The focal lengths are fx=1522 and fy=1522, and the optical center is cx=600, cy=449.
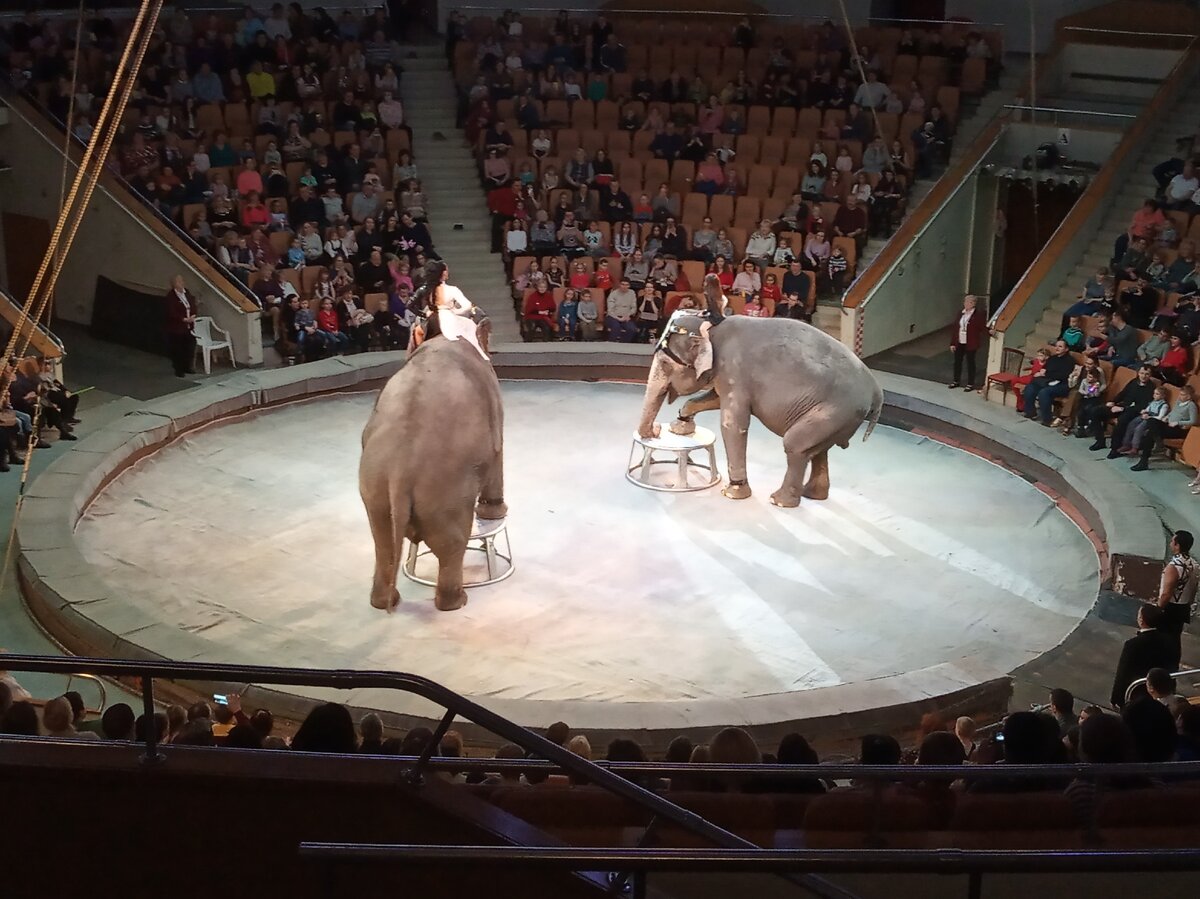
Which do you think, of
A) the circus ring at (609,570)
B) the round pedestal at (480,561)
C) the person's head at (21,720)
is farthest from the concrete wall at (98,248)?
the person's head at (21,720)

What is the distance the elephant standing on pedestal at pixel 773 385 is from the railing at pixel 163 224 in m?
6.10

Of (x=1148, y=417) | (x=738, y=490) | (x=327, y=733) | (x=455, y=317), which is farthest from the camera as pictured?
(x=1148, y=417)

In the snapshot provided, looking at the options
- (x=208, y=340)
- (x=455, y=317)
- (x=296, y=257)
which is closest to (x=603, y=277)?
(x=296, y=257)

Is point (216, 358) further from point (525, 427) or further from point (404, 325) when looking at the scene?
point (525, 427)

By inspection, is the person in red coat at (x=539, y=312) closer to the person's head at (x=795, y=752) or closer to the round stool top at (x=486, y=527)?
the round stool top at (x=486, y=527)

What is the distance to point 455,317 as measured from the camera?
35.0ft

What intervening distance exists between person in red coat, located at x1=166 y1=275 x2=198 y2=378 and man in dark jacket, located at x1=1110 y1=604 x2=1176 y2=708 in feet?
37.0

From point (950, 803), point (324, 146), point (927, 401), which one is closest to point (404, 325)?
point (324, 146)

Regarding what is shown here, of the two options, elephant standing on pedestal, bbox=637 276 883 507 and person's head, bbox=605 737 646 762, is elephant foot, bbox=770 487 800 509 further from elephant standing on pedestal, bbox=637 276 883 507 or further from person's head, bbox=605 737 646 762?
person's head, bbox=605 737 646 762

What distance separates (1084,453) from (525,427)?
5.27m

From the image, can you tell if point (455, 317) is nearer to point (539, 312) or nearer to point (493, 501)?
point (493, 501)

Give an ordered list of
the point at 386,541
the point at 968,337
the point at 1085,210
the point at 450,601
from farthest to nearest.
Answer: the point at 1085,210 → the point at 968,337 → the point at 450,601 → the point at 386,541

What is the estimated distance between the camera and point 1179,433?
45.5 feet

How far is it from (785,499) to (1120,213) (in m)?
7.83
